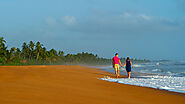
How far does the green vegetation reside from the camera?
44.6 metres

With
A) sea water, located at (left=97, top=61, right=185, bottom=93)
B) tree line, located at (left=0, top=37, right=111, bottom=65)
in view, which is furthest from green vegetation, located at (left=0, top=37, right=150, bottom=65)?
sea water, located at (left=97, top=61, right=185, bottom=93)

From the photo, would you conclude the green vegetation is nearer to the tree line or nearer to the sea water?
the tree line

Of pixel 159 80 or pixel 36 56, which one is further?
pixel 36 56

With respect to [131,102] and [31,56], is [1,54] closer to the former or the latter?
[31,56]

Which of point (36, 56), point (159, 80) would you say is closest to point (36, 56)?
point (36, 56)

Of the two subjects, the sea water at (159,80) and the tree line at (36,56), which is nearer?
the sea water at (159,80)

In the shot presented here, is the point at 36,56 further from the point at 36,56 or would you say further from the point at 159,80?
the point at 159,80

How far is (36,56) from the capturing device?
67250 mm

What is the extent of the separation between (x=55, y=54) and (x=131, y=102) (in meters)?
76.0

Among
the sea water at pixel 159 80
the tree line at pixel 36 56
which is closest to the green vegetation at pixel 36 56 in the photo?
the tree line at pixel 36 56

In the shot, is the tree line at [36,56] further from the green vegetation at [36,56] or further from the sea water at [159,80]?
the sea water at [159,80]

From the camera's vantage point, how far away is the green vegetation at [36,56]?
4459 cm

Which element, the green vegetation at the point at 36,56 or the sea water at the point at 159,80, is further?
the green vegetation at the point at 36,56

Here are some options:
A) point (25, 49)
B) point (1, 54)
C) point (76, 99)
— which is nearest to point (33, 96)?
point (76, 99)
